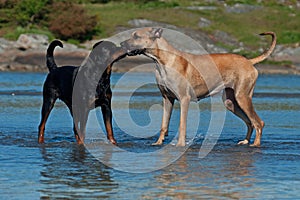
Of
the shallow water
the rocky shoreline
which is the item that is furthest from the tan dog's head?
the rocky shoreline

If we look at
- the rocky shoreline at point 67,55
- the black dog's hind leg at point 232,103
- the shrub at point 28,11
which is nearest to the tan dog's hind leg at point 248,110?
the black dog's hind leg at point 232,103

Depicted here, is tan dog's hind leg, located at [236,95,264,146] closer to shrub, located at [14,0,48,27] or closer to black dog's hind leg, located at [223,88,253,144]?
black dog's hind leg, located at [223,88,253,144]

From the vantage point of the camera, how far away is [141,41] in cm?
1147

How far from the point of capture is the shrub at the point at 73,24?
1548 inches

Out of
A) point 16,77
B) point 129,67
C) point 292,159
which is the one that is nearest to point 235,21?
point 129,67

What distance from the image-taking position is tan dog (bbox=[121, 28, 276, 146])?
11539 millimetres

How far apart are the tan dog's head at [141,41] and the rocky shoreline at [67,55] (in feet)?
65.9

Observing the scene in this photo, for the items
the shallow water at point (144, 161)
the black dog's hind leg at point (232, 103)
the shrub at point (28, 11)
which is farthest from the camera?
the shrub at point (28, 11)

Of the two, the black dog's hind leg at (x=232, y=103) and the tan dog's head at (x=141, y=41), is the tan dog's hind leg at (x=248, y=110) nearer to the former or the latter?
the black dog's hind leg at (x=232, y=103)

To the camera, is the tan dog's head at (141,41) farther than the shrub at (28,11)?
No

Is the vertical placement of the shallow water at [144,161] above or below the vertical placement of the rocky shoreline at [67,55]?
above

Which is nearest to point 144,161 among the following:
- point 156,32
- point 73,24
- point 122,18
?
point 156,32

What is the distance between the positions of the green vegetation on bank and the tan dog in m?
27.1

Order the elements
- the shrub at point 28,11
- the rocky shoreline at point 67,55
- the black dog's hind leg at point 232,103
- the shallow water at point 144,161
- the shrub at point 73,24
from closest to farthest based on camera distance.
→ the shallow water at point 144,161 → the black dog's hind leg at point 232,103 → the rocky shoreline at point 67,55 → the shrub at point 73,24 → the shrub at point 28,11
